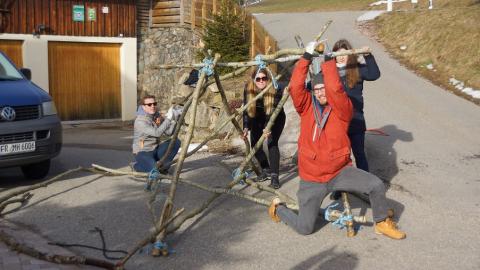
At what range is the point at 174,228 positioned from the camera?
5.49 metres

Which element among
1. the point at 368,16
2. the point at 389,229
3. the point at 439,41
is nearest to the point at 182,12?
the point at 368,16

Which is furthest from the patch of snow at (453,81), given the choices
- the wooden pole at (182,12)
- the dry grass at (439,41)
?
the wooden pole at (182,12)

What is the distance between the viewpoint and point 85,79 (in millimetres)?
18781

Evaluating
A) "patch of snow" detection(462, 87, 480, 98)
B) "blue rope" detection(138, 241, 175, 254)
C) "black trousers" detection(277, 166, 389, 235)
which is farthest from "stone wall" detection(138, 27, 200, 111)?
"blue rope" detection(138, 241, 175, 254)

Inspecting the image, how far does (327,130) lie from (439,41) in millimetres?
12648

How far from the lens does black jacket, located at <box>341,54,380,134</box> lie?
6508mm

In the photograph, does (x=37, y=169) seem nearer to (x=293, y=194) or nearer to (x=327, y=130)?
(x=293, y=194)

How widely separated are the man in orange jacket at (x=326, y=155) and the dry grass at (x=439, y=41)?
952 cm

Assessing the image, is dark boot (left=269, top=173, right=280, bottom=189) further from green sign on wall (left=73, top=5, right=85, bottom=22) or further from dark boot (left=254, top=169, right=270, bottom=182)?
green sign on wall (left=73, top=5, right=85, bottom=22)

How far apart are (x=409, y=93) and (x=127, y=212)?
8926 mm

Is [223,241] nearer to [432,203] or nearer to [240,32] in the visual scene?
[432,203]

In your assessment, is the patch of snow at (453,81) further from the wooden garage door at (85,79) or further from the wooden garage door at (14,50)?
the wooden garage door at (14,50)

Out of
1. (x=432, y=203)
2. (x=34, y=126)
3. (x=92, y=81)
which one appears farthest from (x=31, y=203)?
(x=92, y=81)

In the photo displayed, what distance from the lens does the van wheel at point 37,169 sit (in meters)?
8.38
